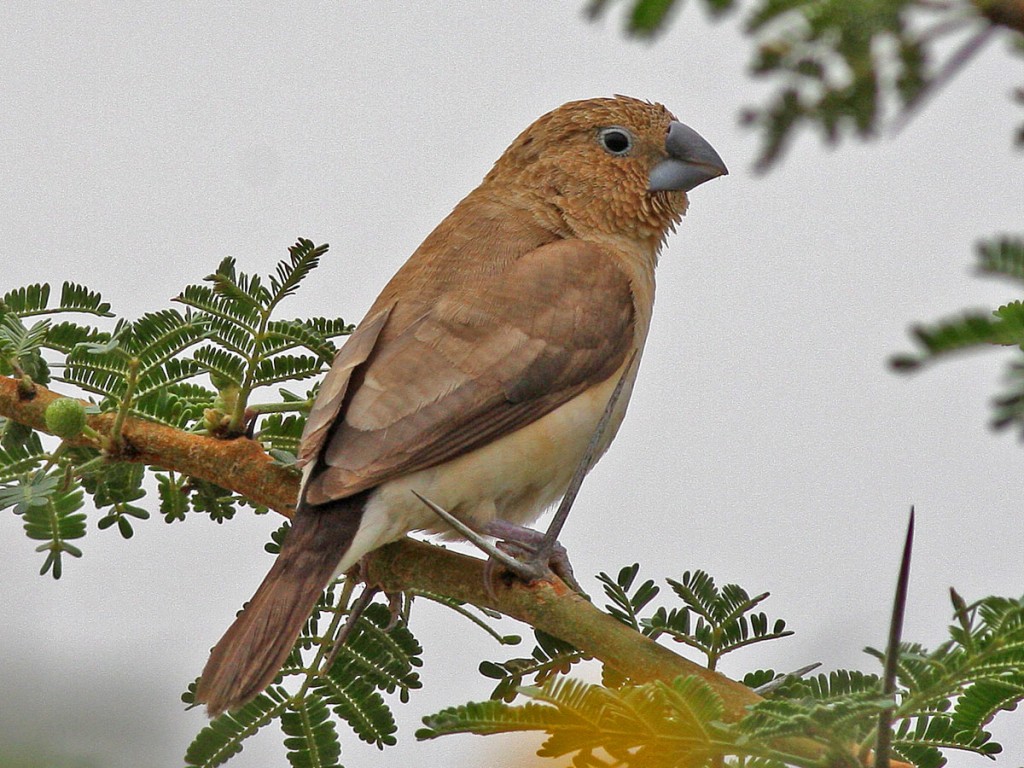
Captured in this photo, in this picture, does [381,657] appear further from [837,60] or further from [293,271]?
[837,60]

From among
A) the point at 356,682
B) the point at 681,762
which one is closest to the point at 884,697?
the point at 681,762

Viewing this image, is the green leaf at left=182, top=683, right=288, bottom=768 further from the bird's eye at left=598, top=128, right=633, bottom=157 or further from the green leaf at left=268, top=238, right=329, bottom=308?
the bird's eye at left=598, top=128, right=633, bottom=157

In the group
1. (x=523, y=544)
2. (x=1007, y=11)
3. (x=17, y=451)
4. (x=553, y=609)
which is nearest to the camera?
(x=1007, y=11)

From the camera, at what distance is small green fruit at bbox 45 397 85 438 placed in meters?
3.18

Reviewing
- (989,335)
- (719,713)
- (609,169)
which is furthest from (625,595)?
(609,169)

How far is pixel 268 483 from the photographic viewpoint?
360cm

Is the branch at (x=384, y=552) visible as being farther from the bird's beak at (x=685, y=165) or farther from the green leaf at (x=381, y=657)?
the bird's beak at (x=685, y=165)

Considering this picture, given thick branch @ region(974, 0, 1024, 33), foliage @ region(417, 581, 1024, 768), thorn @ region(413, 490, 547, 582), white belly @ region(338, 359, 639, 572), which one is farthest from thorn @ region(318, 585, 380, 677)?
thick branch @ region(974, 0, 1024, 33)

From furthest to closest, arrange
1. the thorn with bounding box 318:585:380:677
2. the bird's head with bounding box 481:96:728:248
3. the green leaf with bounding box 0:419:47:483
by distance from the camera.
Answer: the bird's head with bounding box 481:96:728:248
the green leaf with bounding box 0:419:47:483
the thorn with bounding box 318:585:380:677

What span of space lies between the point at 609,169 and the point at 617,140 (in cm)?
16

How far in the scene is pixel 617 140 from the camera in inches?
215

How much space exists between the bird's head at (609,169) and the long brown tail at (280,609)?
2.03m

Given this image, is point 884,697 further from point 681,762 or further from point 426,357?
point 426,357

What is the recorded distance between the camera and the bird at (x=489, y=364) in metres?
3.45
